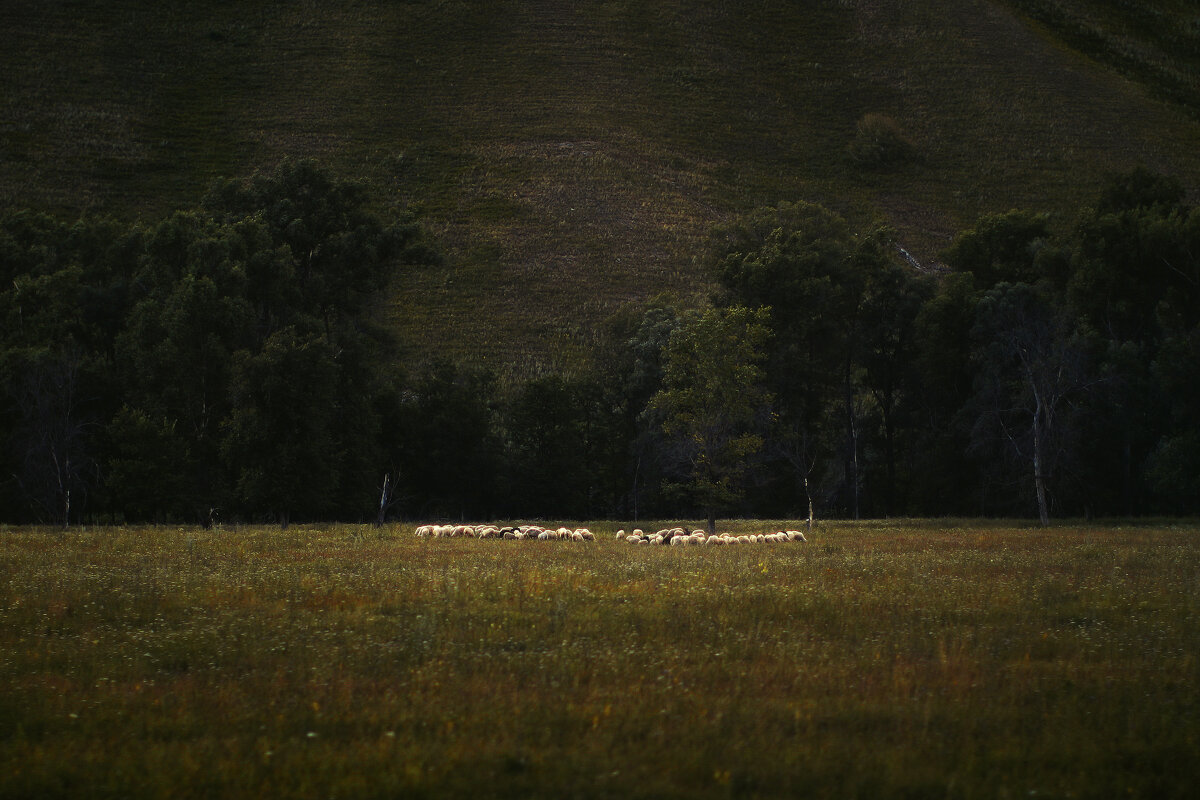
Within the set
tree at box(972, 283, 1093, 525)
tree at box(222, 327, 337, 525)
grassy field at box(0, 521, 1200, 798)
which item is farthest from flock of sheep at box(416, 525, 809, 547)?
tree at box(972, 283, 1093, 525)

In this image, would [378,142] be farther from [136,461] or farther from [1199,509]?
[1199,509]

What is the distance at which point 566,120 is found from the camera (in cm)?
13362

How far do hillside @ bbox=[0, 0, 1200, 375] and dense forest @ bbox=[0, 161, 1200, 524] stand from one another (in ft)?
62.0

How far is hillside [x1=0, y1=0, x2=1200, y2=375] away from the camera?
105 meters

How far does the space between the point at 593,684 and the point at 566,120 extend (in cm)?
12846

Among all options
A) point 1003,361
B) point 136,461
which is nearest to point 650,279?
point 1003,361

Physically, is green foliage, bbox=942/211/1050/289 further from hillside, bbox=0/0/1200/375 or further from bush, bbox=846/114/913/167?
bush, bbox=846/114/913/167

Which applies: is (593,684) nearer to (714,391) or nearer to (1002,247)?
(714,391)

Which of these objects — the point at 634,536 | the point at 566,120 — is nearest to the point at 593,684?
the point at 634,536

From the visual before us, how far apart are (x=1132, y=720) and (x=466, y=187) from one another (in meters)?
115

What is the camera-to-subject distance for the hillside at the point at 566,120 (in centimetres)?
10488

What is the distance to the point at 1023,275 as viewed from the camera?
67438mm

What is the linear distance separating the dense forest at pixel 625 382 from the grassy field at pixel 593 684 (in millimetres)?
26560

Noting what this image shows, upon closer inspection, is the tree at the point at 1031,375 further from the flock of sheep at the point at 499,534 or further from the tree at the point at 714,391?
the flock of sheep at the point at 499,534
